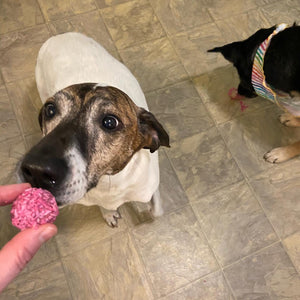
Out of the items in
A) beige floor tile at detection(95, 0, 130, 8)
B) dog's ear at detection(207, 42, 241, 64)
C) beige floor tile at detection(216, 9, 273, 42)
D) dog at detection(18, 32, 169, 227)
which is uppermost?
dog at detection(18, 32, 169, 227)

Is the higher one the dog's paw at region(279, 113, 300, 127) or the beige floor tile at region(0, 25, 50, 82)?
the beige floor tile at region(0, 25, 50, 82)

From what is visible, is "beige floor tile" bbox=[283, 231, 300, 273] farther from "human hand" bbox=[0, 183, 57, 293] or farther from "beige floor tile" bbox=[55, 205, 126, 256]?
"human hand" bbox=[0, 183, 57, 293]

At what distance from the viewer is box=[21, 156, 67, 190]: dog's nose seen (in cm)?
139

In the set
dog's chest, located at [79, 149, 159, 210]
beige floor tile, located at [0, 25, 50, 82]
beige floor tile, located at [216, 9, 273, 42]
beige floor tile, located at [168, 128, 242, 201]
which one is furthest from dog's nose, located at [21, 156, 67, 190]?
beige floor tile, located at [216, 9, 273, 42]

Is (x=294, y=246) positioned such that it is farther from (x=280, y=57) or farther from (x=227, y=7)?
(x=227, y=7)

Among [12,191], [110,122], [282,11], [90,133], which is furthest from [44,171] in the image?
[282,11]

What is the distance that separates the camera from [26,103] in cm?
339

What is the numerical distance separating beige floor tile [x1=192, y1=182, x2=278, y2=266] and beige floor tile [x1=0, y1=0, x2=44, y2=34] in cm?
280

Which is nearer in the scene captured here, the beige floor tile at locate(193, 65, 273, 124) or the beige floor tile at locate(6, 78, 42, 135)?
the beige floor tile at locate(6, 78, 42, 135)

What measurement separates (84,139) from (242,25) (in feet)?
9.80

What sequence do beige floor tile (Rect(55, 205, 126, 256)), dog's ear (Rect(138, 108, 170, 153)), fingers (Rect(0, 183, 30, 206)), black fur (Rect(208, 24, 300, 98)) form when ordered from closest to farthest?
1. fingers (Rect(0, 183, 30, 206))
2. dog's ear (Rect(138, 108, 170, 153))
3. black fur (Rect(208, 24, 300, 98))
4. beige floor tile (Rect(55, 205, 126, 256))

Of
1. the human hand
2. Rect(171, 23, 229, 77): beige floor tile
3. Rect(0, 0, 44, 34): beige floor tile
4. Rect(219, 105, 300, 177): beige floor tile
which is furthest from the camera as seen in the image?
Rect(0, 0, 44, 34): beige floor tile

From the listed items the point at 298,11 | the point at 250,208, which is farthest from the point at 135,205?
the point at 298,11

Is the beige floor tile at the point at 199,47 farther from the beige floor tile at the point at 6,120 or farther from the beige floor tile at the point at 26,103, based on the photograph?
the beige floor tile at the point at 6,120
